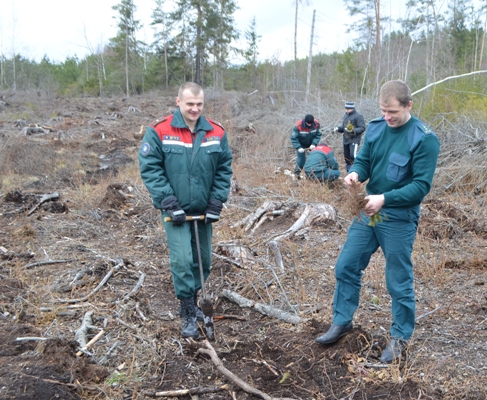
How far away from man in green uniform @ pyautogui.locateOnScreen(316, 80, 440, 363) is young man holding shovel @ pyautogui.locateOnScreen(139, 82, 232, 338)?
1.19 metres

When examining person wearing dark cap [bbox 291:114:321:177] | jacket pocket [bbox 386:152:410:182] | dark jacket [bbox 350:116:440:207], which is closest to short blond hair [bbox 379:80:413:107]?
dark jacket [bbox 350:116:440:207]

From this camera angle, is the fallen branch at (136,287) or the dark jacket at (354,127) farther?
the dark jacket at (354,127)

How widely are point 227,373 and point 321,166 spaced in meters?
6.27

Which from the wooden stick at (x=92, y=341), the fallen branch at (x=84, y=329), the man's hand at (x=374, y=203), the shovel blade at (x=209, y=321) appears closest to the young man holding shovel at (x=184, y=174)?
the shovel blade at (x=209, y=321)

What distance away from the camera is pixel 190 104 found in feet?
12.3

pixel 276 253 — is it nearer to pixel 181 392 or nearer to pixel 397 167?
pixel 397 167

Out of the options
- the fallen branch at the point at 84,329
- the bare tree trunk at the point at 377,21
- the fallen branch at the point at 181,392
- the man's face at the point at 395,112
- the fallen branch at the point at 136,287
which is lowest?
the fallen branch at the point at 181,392

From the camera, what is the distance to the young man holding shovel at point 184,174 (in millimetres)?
3729

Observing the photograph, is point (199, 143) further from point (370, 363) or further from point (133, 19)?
point (133, 19)

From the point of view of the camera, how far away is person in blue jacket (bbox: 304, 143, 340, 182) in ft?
29.2

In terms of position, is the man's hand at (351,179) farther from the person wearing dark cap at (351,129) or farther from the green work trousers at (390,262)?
the person wearing dark cap at (351,129)

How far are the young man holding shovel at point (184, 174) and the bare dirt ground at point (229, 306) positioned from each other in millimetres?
548

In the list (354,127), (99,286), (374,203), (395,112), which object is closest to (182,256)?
(99,286)

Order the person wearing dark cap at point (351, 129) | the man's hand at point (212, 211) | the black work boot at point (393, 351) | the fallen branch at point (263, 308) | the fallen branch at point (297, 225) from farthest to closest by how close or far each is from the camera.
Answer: the person wearing dark cap at point (351, 129) → the fallen branch at point (297, 225) → the fallen branch at point (263, 308) → the man's hand at point (212, 211) → the black work boot at point (393, 351)
